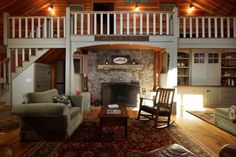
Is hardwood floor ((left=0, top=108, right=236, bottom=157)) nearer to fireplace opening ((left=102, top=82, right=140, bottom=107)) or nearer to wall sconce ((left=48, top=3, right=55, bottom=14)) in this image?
fireplace opening ((left=102, top=82, right=140, bottom=107))

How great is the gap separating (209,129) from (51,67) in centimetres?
674

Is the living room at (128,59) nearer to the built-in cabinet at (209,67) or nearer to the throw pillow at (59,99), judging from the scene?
the built-in cabinet at (209,67)

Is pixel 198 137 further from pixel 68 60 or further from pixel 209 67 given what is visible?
pixel 209 67

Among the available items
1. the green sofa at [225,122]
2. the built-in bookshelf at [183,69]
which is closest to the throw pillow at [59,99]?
the green sofa at [225,122]

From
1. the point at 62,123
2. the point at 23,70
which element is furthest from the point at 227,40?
the point at 23,70

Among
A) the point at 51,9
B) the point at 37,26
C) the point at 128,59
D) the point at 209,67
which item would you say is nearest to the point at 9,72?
the point at 37,26

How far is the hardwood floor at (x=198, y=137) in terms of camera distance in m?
2.97

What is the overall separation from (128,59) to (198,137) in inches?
174

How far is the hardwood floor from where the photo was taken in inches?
117

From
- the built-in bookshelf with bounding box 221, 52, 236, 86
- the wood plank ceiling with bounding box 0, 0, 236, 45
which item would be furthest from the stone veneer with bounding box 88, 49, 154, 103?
the built-in bookshelf with bounding box 221, 52, 236, 86

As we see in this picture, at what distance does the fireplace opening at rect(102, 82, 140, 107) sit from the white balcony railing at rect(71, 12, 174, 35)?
2087 mm

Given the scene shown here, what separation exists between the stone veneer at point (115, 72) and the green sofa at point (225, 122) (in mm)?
3316

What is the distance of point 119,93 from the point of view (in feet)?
24.1

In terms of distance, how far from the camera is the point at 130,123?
4.49 m
